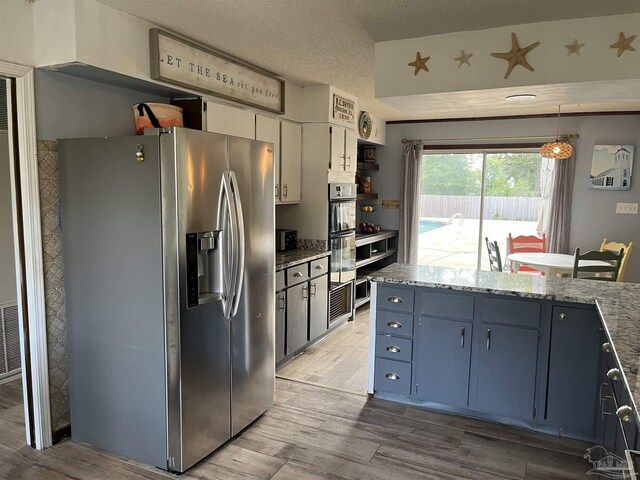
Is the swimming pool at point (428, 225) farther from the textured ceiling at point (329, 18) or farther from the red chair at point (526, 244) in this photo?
the textured ceiling at point (329, 18)

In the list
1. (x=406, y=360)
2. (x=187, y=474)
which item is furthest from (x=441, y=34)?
(x=187, y=474)

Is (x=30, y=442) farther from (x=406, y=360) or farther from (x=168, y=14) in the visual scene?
(x=168, y=14)

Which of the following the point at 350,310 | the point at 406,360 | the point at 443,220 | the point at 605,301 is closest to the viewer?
the point at 605,301

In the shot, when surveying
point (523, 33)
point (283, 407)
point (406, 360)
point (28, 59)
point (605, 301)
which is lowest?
point (283, 407)

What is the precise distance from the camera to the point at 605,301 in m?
2.68

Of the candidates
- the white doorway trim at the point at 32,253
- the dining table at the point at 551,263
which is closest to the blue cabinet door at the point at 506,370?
the dining table at the point at 551,263

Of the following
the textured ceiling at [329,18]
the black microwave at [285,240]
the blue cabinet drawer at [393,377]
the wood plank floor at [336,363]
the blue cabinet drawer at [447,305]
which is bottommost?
the wood plank floor at [336,363]

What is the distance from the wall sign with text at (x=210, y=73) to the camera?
2914mm

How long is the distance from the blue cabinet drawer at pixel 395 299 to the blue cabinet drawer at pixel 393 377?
1.26ft

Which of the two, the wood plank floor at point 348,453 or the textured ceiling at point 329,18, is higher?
the textured ceiling at point 329,18

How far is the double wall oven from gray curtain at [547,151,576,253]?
2493 mm

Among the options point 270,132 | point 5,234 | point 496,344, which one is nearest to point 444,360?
point 496,344

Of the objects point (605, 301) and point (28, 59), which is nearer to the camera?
point (28, 59)

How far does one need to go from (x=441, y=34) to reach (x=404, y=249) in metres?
3.88
